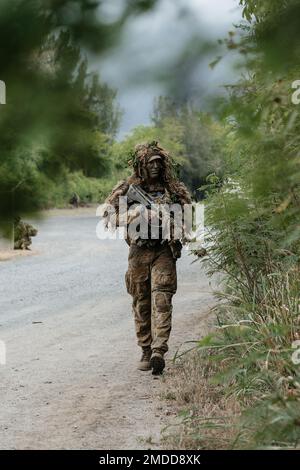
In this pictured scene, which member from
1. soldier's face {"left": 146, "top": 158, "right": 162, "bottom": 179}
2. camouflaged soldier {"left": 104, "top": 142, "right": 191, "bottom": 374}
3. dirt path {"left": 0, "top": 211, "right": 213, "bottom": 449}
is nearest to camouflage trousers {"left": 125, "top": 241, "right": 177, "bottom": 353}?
camouflaged soldier {"left": 104, "top": 142, "right": 191, "bottom": 374}

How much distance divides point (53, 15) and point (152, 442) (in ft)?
11.1

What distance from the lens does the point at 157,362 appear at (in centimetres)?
647

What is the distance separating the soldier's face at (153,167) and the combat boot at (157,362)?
1.52m

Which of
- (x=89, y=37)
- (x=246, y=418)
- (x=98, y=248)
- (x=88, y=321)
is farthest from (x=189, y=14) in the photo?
(x=98, y=248)

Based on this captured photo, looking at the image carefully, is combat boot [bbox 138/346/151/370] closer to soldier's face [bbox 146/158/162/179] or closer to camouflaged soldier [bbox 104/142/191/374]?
camouflaged soldier [bbox 104/142/191/374]

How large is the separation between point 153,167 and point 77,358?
203 centimetres

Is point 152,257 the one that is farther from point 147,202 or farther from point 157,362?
point 157,362

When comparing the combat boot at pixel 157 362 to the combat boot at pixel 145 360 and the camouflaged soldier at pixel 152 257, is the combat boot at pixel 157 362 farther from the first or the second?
the combat boot at pixel 145 360

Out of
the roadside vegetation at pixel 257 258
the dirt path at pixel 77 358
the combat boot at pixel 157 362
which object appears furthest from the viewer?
the combat boot at pixel 157 362

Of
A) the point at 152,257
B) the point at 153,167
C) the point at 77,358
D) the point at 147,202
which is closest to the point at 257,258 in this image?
the point at 152,257

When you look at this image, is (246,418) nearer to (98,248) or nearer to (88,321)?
(88,321)

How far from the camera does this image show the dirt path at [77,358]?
16.5 ft

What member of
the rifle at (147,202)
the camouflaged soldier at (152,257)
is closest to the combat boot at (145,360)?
the camouflaged soldier at (152,257)

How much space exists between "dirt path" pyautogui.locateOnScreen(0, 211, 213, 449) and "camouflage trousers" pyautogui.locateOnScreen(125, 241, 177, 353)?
1.06 feet
